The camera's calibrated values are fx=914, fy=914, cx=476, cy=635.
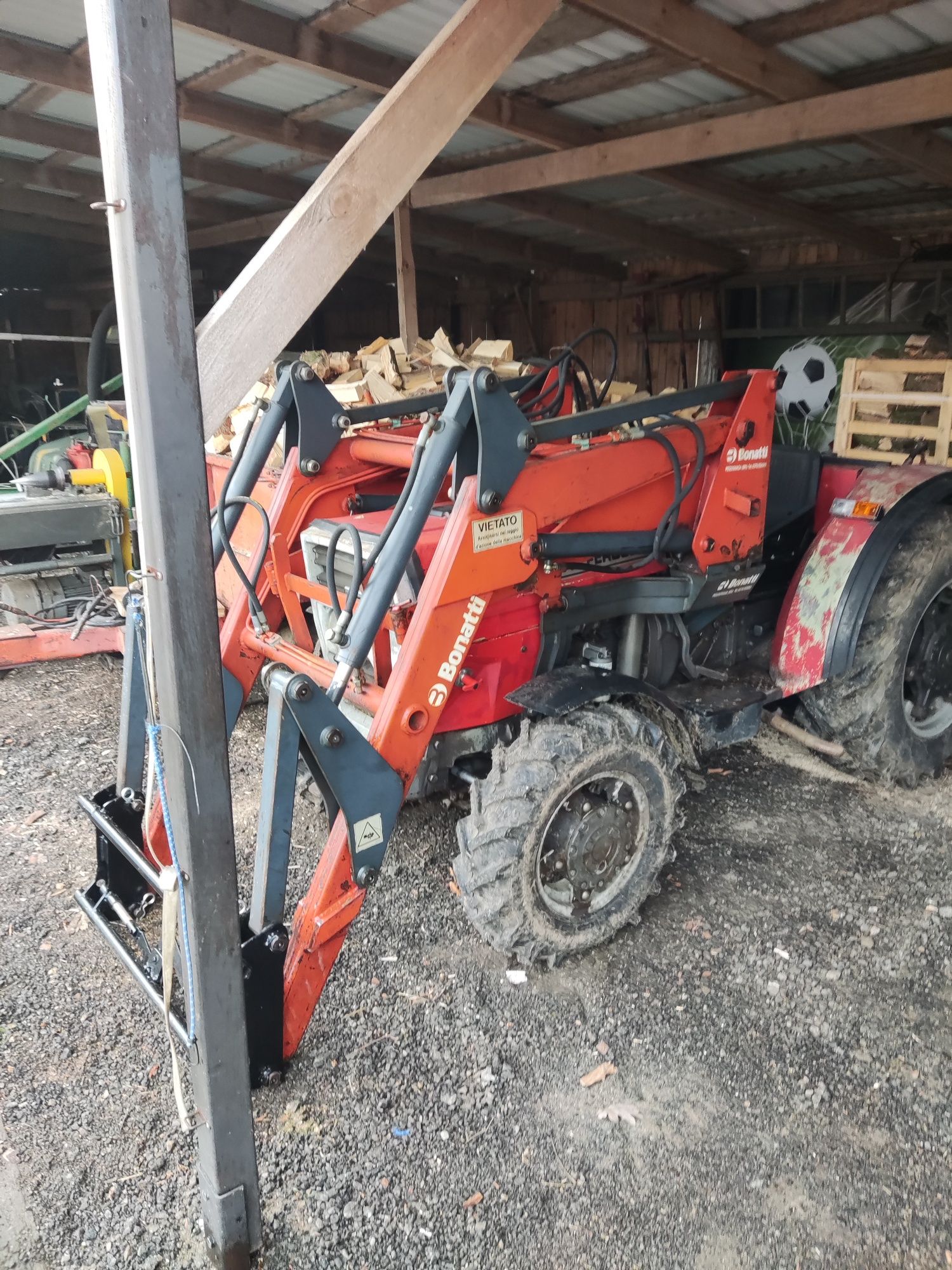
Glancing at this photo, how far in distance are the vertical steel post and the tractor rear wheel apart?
951mm

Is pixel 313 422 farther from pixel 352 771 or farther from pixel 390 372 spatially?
pixel 390 372

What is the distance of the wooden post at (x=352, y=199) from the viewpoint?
199 centimetres

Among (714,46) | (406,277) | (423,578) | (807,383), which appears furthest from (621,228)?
(423,578)

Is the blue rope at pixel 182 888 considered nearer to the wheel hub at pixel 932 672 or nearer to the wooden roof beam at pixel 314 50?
the wheel hub at pixel 932 672

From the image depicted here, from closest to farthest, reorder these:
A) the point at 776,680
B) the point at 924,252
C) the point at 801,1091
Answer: the point at 801,1091, the point at 776,680, the point at 924,252

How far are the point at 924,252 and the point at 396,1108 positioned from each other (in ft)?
29.1

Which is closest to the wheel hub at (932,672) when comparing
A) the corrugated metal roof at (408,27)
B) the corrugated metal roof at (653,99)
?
the corrugated metal roof at (653,99)

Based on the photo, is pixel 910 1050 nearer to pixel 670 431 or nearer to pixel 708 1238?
pixel 708 1238

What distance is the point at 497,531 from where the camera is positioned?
2.69 m

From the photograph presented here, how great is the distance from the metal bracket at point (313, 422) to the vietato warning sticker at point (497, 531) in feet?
3.03

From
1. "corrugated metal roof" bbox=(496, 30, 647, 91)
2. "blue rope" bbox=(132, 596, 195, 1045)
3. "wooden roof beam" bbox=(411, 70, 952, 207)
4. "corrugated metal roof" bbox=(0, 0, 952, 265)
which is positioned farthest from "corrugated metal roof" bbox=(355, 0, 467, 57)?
"blue rope" bbox=(132, 596, 195, 1045)

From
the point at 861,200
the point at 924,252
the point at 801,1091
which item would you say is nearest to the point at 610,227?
the point at 861,200

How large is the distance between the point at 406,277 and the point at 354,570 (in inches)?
194

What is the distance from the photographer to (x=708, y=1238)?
80.1 inches
